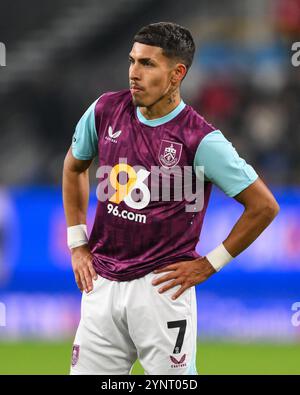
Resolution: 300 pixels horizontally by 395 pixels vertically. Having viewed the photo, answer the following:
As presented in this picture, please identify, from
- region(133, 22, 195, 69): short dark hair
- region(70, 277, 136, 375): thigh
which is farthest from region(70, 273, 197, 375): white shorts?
region(133, 22, 195, 69): short dark hair

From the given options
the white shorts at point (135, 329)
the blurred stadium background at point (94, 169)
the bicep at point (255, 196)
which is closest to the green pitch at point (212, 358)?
the blurred stadium background at point (94, 169)

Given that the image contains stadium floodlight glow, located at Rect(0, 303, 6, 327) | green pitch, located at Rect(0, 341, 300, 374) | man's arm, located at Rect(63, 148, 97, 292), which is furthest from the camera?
stadium floodlight glow, located at Rect(0, 303, 6, 327)

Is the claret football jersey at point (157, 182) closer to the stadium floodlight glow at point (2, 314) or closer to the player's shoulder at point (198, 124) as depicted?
the player's shoulder at point (198, 124)

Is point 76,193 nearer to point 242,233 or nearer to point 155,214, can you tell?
point 155,214

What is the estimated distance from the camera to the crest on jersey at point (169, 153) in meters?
4.81

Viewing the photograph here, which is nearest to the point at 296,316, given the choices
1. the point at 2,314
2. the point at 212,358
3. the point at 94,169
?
the point at 212,358

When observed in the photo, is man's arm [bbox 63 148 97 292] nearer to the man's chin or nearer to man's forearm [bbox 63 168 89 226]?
man's forearm [bbox 63 168 89 226]

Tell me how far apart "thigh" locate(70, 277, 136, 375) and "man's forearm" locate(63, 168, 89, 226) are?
0.48m

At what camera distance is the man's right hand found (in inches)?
198

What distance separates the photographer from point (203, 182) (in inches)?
193

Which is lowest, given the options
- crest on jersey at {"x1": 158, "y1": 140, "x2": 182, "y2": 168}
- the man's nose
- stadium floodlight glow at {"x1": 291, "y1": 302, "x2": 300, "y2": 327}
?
stadium floodlight glow at {"x1": 291, "y1": 302, "x2": 300, "y2": 327}

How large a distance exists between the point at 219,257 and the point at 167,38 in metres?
1.10

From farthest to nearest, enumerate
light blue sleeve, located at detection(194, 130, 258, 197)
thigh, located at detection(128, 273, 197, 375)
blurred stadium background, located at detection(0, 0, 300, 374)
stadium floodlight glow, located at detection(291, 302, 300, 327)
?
stadium floodlight glow, located at detection(291, 302, 300, 327) → blurred stadium background, located at detection(0, 0, 300, 374) → thigh, located at detection(128, 273, 197, 375) → light blue sleeve, located at detection(194, 130, 258, 197)

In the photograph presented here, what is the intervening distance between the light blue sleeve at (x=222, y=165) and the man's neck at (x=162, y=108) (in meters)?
0.27
